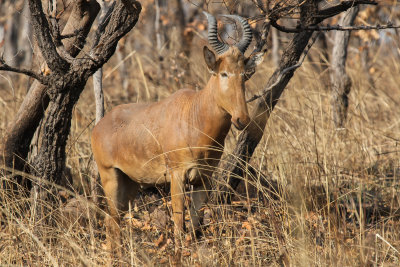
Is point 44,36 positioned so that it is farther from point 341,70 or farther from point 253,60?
point 341,70

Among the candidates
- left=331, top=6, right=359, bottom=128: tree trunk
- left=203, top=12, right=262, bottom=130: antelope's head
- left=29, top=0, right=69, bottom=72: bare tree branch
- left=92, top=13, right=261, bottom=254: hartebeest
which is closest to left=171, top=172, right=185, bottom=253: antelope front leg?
left=92, top=13, right=261, bottom=254: hartebeest

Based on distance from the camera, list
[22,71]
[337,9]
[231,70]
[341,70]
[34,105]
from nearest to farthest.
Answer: [231,70]
[22,71]
[337,9]
[34,105]
[341,70]

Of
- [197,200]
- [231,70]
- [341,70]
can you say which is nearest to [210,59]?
[231,70]

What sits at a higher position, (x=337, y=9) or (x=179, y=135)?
(x=337, y=9)

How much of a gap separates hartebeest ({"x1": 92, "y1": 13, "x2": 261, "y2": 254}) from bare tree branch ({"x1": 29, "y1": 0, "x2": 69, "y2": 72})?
80cm

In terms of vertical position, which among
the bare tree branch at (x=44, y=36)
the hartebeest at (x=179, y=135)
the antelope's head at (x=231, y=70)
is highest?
the bare tree branch at (x=44, y=36)

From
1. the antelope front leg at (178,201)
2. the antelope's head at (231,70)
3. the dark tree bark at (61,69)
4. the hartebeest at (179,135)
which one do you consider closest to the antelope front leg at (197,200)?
the hartebeest at (179,135)

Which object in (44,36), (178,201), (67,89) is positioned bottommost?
(178,201)

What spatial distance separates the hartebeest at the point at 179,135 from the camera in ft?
16.2

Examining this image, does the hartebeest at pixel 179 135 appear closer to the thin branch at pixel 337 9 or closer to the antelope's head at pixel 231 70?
the antelope's head at pixel 231 70

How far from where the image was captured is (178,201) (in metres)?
5.29

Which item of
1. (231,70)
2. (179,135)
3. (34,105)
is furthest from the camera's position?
(34,105)

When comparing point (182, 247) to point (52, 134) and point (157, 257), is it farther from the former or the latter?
point (52, 134)

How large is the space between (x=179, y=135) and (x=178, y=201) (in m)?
0.63
